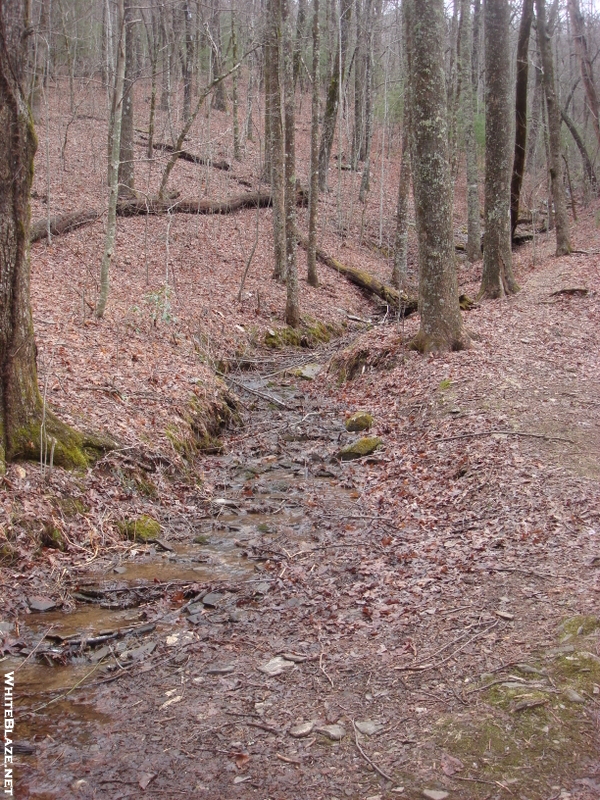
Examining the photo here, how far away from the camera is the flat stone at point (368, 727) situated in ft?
11.5

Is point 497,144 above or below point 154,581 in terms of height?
above

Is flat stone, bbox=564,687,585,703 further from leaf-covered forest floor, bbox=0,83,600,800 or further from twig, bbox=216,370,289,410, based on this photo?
twig, bbox=216,370,289,410

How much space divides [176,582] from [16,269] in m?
3.21

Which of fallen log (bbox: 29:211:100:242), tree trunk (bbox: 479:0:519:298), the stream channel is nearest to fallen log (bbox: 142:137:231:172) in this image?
fallen log (bbox: 29:211:100:242)

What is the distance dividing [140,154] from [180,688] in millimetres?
23415

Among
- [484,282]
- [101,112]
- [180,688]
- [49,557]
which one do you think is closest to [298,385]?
[484,282]

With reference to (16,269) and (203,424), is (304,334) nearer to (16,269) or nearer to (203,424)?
(203,424)

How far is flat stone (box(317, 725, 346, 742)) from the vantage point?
11.5ft

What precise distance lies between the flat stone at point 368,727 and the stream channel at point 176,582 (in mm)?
1505

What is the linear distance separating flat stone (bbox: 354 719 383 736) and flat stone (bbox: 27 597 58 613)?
2.79m

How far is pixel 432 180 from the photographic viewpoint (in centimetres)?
1016

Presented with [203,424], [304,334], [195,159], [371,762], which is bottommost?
[371,762]

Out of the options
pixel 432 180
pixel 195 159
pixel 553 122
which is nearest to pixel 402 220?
pixel 553 122

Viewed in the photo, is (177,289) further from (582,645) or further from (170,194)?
(582,645)
